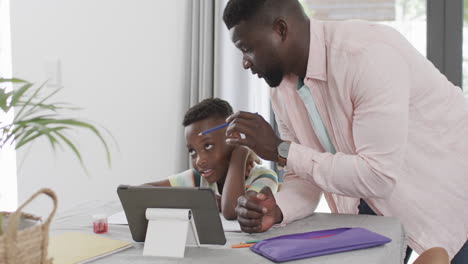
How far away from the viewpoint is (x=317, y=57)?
1.40 m

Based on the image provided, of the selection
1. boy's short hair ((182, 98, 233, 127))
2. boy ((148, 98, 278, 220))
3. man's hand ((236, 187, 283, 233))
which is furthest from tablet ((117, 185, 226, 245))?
boy's short hair ((182, 98, 233, 127))

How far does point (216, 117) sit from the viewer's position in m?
1.87

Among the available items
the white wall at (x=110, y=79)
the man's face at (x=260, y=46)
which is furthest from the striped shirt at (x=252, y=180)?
the white wall at (x=110, y=79)

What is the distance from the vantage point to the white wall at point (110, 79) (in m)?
2.47

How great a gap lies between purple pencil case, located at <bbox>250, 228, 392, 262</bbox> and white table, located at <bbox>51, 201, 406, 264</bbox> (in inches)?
0.5

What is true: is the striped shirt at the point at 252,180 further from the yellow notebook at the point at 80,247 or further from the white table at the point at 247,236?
the yellow notebook at the point at 80,247

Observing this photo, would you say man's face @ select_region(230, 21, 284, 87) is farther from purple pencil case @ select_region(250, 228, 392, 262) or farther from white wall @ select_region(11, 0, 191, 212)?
white wall @ select_region(11, 0, 191, 212)

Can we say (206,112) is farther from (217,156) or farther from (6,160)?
(6,160)

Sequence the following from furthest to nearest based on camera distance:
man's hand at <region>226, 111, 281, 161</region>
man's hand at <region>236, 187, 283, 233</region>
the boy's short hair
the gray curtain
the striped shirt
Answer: the gray curtain, the boy's short hair, the striped shirt, man's hand at <region>226, 111, 281, 161</region>, man's hand at <region>236, 187, 283, 233</region>

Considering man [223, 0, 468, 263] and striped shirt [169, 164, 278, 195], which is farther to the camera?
striped shirt [169, 164, 278, 195]

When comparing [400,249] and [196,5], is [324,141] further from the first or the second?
[196,5]

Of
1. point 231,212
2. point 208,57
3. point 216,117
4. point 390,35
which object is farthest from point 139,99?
point 390,35

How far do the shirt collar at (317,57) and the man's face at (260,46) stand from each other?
3.0 inches

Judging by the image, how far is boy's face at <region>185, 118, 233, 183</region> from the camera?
1821 millimetres
